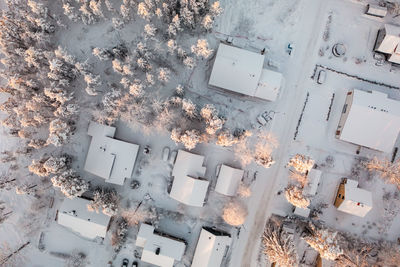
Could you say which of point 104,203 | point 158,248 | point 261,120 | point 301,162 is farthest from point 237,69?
point 158,248

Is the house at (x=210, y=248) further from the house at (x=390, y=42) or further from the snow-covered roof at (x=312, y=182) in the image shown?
the house at (x=390, y=42)

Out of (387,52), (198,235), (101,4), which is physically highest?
(387,52)

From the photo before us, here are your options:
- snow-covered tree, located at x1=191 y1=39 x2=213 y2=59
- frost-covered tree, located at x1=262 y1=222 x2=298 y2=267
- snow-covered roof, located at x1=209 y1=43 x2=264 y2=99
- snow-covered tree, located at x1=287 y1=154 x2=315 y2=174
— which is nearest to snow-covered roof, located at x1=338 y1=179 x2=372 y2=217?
snow-covered tree, located at x1=287 y1=154 x2=315 y2=174

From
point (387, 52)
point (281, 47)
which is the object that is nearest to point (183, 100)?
point (281, 47)

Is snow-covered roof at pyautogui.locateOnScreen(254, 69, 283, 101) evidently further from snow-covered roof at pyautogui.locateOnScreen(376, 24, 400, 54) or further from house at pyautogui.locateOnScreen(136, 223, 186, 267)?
house at pyautogui.locateOnScreen(136, 223, 186, 267)

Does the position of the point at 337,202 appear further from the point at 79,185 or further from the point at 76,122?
the point at 76,122

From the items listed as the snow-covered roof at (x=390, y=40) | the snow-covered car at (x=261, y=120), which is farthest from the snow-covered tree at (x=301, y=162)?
the snow-covered roof at (x=390, y=40)
